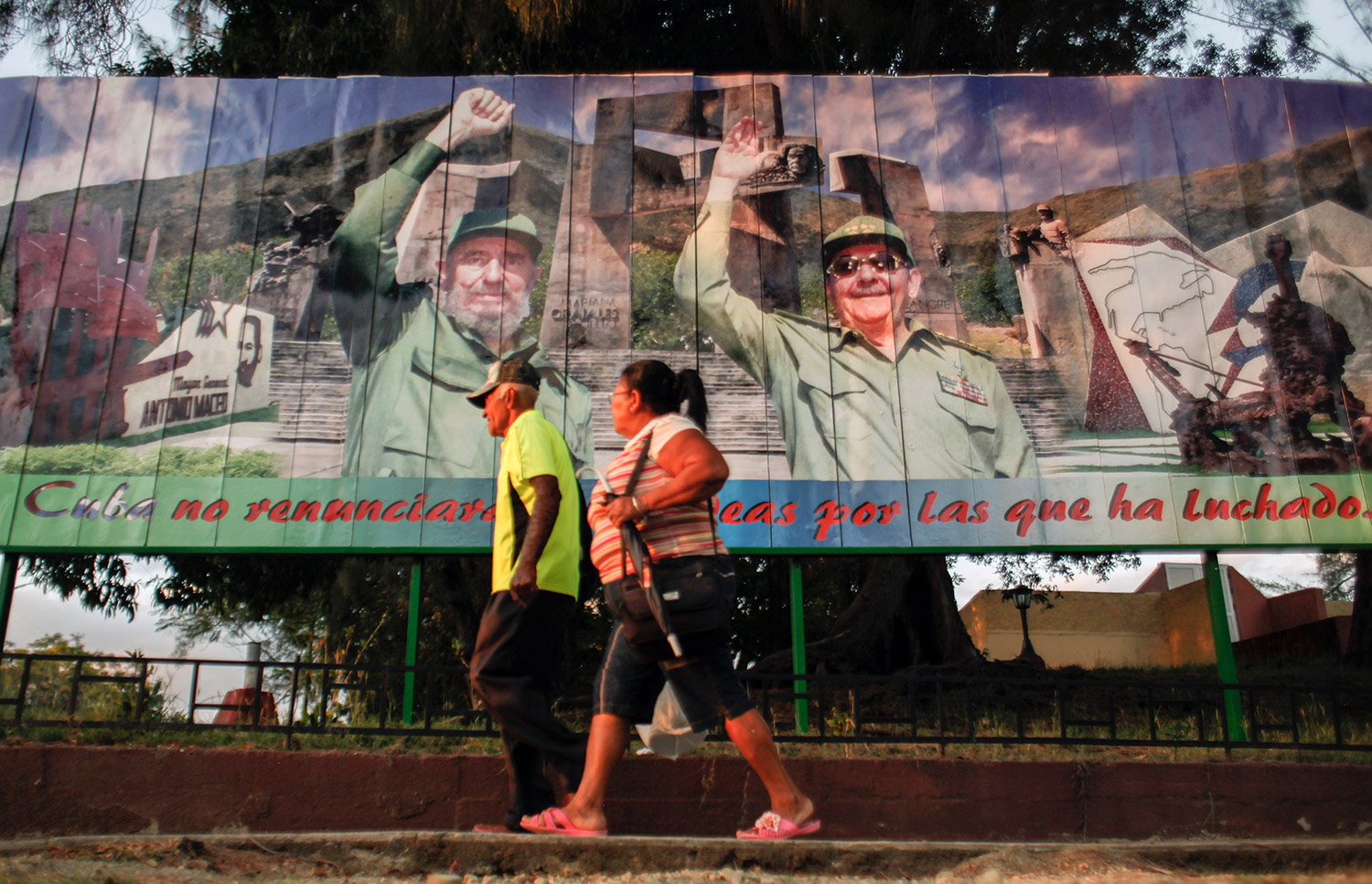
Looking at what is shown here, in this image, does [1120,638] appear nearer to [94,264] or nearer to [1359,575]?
[1359,575]

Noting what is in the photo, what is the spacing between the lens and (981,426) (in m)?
5.92

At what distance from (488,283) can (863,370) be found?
7.81 feet

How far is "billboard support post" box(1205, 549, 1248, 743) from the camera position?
5020 mm

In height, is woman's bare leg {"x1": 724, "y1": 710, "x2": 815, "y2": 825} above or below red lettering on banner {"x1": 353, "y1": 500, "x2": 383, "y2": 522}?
below

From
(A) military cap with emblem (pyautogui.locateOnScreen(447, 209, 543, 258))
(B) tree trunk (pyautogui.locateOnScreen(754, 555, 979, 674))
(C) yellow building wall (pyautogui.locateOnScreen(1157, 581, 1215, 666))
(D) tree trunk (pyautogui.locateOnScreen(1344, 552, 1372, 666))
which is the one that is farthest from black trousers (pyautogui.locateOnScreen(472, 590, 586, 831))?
(C) yellow building wall (pyautogui.locateOnScreen(1157, 581, 1215, 666))

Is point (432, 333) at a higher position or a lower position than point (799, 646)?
higher

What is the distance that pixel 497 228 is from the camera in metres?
6.24

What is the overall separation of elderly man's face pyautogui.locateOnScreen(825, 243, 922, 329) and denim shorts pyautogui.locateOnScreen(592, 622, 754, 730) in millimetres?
3460

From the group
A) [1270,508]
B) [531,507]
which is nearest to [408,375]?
[531,507]

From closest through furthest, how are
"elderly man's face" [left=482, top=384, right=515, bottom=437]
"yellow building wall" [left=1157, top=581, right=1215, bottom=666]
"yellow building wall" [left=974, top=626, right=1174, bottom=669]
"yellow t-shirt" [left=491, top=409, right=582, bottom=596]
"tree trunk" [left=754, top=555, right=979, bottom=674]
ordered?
"yellow t-shirt" [left=491, top=409, right=582, bottom=596] → "elderly man's face" [left=482, top=384, right=515, bottom=437] → "tree trunk" [left=754, top=555, right=979, bottom=674] → "yellow building wall" [left=1157, top=581, right=1215, bottom=666] → "yellow building wall" [left=974, top=626, right=1174, bottom=669]

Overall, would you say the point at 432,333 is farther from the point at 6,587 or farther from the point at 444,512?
the point at 6,587

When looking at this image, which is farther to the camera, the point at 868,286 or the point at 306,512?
the point at 868,286

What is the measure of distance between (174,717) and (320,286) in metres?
2.76

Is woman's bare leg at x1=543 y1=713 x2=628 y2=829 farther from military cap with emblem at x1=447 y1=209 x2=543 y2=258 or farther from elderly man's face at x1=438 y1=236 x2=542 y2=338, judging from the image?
military cap with emblem at x1=447 y1=209 x2=543 y2=258
